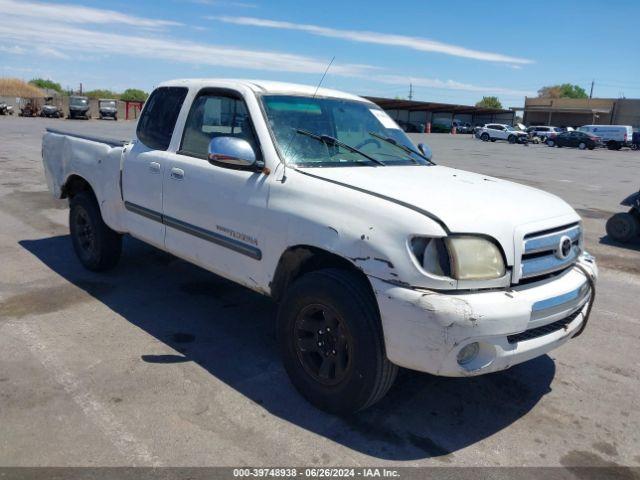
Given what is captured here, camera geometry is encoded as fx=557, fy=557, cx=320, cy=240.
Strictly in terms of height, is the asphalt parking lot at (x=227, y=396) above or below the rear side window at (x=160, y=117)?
below

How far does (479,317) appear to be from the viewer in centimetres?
272

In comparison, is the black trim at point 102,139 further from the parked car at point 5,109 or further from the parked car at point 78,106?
the parked car at point 5,109

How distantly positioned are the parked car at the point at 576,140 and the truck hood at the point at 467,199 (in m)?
45.4

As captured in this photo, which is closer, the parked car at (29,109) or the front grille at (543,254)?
the front grille at (543,254)

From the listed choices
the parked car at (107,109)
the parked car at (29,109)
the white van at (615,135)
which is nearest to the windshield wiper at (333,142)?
the white van at (615,135)

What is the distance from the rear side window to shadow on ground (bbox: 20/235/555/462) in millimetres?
1428

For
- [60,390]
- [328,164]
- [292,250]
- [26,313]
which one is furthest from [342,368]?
[26,313]

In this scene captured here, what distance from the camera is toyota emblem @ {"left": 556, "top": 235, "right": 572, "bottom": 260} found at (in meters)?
3.23

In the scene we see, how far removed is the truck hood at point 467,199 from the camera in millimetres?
2916

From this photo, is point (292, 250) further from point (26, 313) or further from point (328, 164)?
point (26, 313)

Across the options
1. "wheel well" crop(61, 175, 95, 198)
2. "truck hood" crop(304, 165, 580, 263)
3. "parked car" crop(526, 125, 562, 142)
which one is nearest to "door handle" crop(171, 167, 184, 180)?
"truck hood" crop(304, 165, 580, 263)

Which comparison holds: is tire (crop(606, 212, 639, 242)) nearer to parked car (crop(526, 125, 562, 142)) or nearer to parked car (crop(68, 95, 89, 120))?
parked car (crop(526, 125, 562, 142))

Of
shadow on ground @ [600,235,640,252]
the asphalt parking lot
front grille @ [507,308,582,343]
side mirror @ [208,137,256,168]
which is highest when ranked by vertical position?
side mirror @ [208,137,256,168]

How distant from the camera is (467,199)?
3.18 meters
